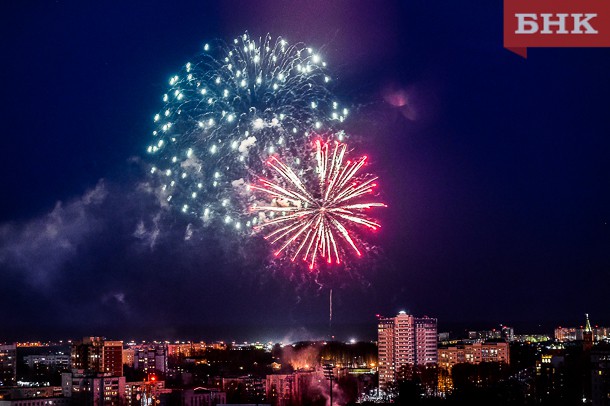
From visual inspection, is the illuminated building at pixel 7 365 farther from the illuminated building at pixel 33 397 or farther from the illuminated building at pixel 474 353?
the illuminated building at pixel 474 353

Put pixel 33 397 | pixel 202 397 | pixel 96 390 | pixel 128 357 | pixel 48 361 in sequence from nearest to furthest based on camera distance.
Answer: pixel 33 397 → pixel 96 390 → pixel 202 397 → pixel 128 357 → pixel 48 361

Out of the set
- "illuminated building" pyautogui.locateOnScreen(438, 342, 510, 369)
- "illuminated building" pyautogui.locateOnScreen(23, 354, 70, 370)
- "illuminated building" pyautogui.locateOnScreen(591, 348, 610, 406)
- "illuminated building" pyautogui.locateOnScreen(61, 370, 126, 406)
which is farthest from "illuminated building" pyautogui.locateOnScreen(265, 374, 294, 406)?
"illuminated building" pyautogui.locateOnScreen(23, 354, 70, 370)

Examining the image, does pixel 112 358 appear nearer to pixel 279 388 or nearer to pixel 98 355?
pixel 98 355

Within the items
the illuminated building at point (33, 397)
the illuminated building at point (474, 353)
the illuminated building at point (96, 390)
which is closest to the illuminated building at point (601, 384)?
the illuminated building at point (96, 390)

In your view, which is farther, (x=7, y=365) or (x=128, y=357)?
(x=128, y=357)

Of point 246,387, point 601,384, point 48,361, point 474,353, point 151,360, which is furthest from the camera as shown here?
point 48,361

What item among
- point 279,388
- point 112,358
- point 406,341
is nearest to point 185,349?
point 112,358

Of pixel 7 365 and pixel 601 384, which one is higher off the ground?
pixel 7 365
